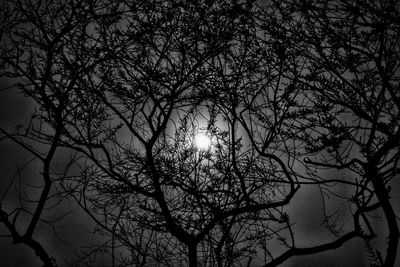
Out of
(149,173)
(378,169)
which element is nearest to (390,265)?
(378,169)

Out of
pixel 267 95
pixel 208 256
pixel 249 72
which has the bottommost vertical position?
pixel 208 256

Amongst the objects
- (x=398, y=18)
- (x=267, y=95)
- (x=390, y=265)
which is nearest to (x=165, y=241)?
(x=267, y=95)

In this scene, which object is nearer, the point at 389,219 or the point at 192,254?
the point at 389,219

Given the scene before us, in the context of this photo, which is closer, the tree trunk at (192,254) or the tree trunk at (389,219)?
the tree trunk at (389,219)

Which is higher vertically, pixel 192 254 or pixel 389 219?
pixel 192 254

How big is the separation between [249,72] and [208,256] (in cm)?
361

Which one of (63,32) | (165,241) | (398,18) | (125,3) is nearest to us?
(398,18)

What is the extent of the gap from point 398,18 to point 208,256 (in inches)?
202

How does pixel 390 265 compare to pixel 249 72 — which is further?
pixel 249 72

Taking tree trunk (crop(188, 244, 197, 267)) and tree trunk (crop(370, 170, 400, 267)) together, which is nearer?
tree trunk (crop(370, 170, 400, 267))

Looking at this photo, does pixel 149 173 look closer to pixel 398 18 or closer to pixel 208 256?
pixel 208 256

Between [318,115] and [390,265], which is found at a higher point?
[318,115]

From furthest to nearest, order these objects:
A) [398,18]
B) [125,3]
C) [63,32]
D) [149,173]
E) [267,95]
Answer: [149,173] < [267,95] < [125,3] < [63,32] < [398,18]

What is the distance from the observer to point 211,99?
21.5 feet
